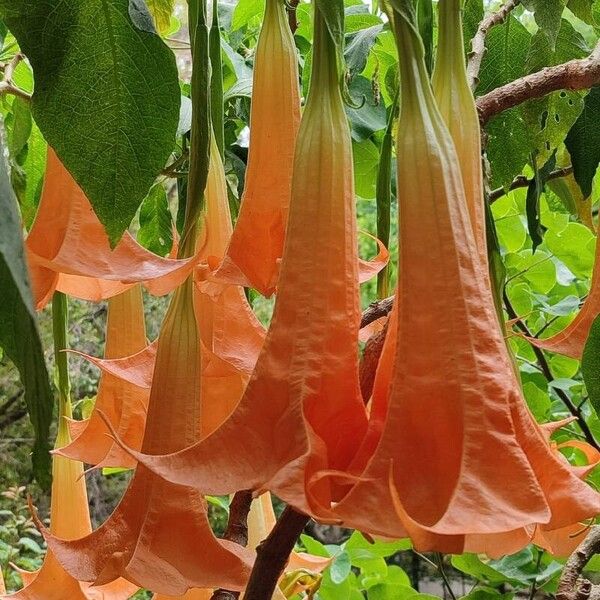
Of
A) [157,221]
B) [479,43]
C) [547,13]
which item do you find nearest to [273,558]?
[547,13]

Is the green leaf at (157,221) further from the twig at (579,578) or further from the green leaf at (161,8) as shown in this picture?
the twig at (579,578)

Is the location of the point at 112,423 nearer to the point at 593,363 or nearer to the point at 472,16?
the point at 593,363

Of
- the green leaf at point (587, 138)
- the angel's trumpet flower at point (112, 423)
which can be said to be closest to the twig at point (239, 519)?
the angel's trumpet flower at point (112, 423)

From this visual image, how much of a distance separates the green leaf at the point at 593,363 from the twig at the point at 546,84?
15 cm

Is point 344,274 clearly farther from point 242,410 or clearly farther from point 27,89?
point 27,89

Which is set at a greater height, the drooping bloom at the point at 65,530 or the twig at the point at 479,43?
the twig at the point at 479,43

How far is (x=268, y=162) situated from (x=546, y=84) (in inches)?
7.3

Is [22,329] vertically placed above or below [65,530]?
above

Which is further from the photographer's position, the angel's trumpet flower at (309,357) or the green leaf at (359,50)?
the green leaf at (359,50)

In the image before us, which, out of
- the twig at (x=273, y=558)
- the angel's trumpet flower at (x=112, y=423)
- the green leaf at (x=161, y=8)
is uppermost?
the green leaf at (x=161, y=8)

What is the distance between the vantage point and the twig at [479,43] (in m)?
0.52

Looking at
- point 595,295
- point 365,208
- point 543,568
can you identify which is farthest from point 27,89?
point 365,208

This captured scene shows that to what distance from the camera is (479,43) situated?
1.77 feet

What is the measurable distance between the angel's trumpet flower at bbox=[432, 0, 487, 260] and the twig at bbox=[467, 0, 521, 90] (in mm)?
137
